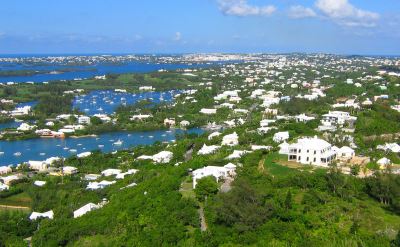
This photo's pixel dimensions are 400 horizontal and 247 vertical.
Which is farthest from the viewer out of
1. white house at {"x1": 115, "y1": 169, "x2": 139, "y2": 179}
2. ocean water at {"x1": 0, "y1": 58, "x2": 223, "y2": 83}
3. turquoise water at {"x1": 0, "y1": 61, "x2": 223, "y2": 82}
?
turquoise water at {"x1": 0, "y1": 61, "x2": 223, "y2": 82}

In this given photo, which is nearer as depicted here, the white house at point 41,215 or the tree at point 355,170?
the tree at point 355,170

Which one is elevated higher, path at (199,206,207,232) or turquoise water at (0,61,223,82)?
path at (199,206,207,232)

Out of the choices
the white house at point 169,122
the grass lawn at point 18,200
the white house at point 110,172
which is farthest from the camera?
the white house at point 169,122

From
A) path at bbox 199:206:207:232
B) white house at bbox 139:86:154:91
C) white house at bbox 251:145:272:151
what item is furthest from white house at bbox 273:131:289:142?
white house at bbox 139:86:154:91

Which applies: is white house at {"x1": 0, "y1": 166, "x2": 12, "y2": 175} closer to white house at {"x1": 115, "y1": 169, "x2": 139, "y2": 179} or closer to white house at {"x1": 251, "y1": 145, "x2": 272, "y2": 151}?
white house at {"x1": 115, "y1": 169, "x2": 139, "y2": 179}

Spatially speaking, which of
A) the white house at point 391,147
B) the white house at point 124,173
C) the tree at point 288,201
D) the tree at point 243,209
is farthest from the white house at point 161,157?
the tree at point 288,201

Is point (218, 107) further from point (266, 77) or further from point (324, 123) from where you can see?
point (266, 77)

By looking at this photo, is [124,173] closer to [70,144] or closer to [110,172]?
[110,172]

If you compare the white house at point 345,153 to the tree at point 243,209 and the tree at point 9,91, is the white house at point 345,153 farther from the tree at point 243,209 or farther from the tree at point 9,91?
the tree at point 9,91
